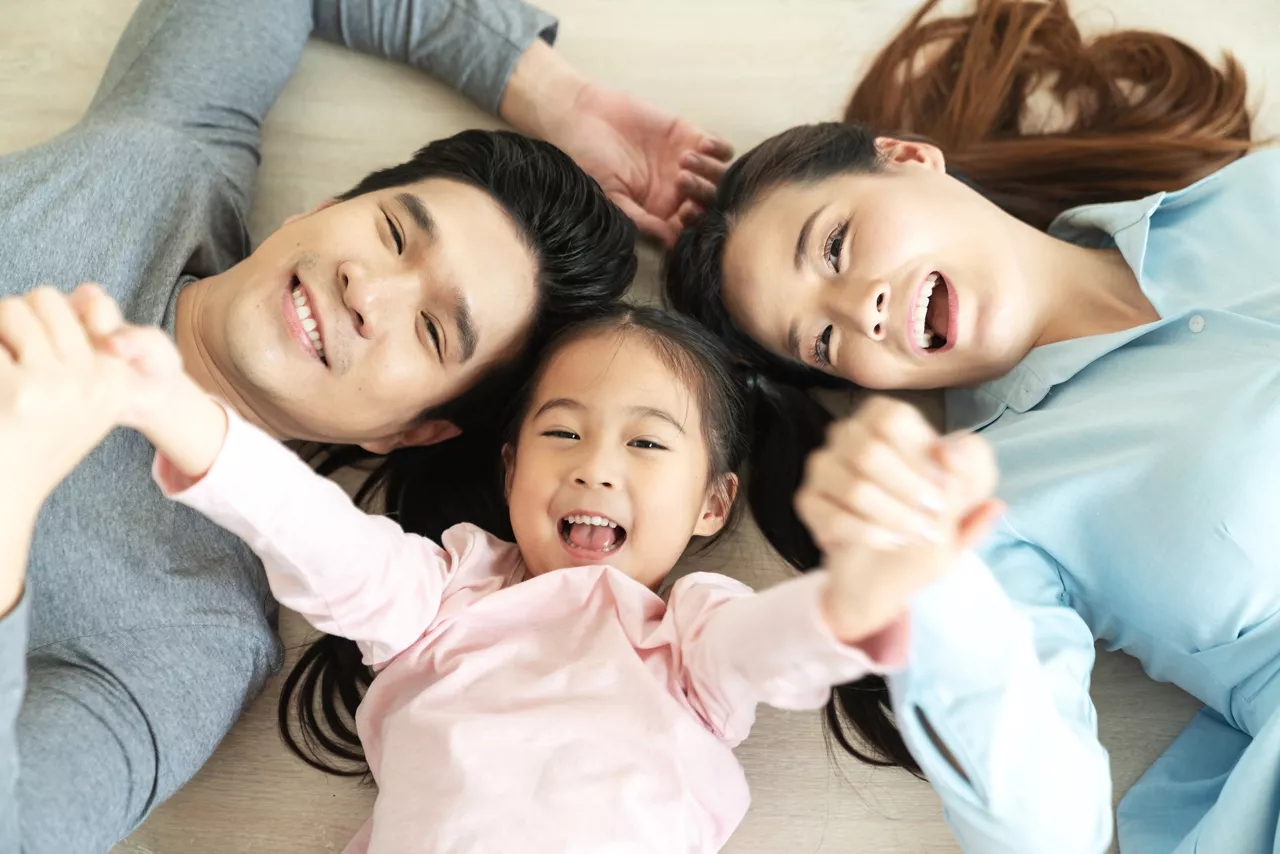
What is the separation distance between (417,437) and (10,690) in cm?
56

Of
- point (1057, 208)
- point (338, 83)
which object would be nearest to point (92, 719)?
point (338, 83)

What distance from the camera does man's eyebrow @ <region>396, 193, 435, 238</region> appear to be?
1.04 metres


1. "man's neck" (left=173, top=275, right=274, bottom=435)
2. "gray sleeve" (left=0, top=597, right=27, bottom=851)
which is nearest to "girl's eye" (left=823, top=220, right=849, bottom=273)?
"man's neck" (left=173, top=275, right=274, bottom=435)

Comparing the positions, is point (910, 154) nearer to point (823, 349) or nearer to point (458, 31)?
A: point (823, 349)

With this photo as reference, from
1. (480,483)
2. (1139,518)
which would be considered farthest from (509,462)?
(1139,518)

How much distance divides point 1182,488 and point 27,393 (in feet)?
3.28

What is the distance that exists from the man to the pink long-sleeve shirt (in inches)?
7.3

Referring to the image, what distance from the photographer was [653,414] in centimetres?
102

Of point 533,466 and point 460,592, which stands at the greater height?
point 533,466

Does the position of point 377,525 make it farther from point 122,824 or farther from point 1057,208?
point 1057,208

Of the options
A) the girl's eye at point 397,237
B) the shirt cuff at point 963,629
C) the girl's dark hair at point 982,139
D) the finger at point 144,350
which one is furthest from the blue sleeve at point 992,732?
the girl's eye at point 397,237

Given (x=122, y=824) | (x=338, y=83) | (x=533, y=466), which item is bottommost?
(x=122, y=824)

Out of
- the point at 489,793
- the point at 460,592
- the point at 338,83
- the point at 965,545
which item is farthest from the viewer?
the point at 338,83

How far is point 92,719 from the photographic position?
911mm
